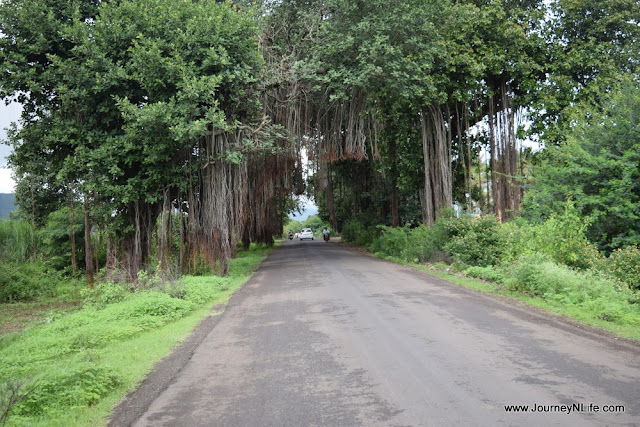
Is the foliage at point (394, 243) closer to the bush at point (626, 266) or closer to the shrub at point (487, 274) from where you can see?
the shrub at point (487, 274)

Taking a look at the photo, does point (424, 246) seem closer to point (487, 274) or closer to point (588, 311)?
point (487, 274)

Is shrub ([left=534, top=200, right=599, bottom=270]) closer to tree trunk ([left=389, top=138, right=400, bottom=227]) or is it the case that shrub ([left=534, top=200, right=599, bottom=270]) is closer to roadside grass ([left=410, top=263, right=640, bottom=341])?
roadside grass ([left=410, top=263, right=640, bottom=341])

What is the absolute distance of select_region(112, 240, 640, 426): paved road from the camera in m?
3.98

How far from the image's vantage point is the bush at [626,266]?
32.6ft

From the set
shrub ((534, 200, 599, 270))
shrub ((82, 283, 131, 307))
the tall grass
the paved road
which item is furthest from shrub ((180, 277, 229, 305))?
the tall grass

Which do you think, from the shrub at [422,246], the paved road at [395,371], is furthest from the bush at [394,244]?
the paved road at [395,371]

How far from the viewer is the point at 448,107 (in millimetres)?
21750

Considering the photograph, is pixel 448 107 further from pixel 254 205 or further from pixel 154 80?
pixel 154 80

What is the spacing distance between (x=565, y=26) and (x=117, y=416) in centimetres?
2394

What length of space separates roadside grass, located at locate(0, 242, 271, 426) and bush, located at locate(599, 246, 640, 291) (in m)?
8.69

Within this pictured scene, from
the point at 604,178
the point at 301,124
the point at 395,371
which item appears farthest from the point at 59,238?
the point at 604,178

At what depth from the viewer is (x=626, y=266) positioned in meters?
10.1

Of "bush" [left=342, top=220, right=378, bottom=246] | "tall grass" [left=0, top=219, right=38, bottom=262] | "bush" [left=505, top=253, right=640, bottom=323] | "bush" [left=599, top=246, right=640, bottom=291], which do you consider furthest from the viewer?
"bush" [left=342, top=220, right=378, bottom=246]

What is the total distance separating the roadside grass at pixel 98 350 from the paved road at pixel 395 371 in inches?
17.3
